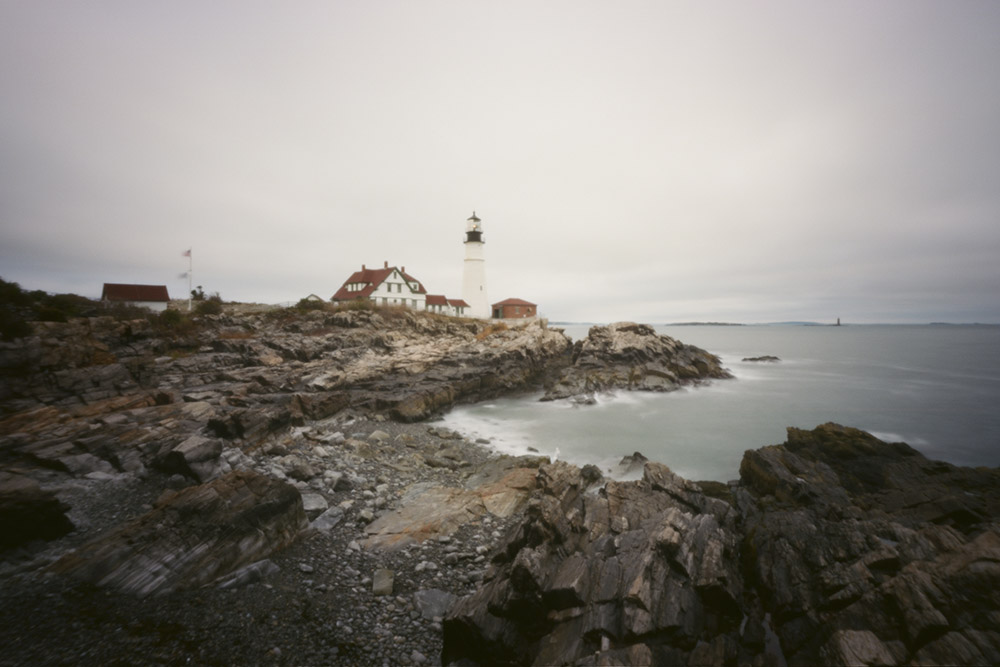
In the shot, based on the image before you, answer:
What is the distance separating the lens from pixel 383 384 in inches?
912

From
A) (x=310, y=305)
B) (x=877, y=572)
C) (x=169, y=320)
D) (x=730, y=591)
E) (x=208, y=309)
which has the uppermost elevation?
(x=310, y=305)

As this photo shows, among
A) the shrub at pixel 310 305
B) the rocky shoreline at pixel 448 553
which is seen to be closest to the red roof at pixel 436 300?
the shrub at pixel 310 305

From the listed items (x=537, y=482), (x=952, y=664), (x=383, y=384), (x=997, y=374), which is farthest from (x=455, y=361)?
(x=997, y=374)

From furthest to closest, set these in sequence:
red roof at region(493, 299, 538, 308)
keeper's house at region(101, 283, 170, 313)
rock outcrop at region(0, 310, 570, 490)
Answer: red roof at region(493, 299, 538, 308), keeper's house at region(101, 283, 170, 313), rock outcrop at region(0, 310, 570, 490)

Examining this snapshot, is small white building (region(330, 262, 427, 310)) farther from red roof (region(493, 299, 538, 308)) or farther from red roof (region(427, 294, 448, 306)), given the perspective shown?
red roof (region(493, 299, 538, 308))

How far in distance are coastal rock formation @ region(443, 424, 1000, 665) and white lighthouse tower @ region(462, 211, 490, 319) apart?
1957 inches

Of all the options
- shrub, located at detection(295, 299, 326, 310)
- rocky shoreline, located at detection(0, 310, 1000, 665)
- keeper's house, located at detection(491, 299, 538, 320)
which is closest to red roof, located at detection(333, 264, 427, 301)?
shrub, located at detection(295, 299, 326, 310)

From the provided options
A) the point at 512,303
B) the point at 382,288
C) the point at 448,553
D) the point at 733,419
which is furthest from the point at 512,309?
the point at 448,553

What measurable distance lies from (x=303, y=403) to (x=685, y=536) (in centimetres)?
1758

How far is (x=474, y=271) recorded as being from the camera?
5628 cm

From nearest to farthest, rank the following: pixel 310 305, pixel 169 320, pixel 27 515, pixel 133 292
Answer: pixel 27 515
pixel 169 320
pixel 310 305
pixel 133 292

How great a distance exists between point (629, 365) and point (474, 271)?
2963 cm

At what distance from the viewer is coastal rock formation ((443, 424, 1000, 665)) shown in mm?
4906

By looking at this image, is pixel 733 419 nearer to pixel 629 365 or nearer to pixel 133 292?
pixel 629 365
